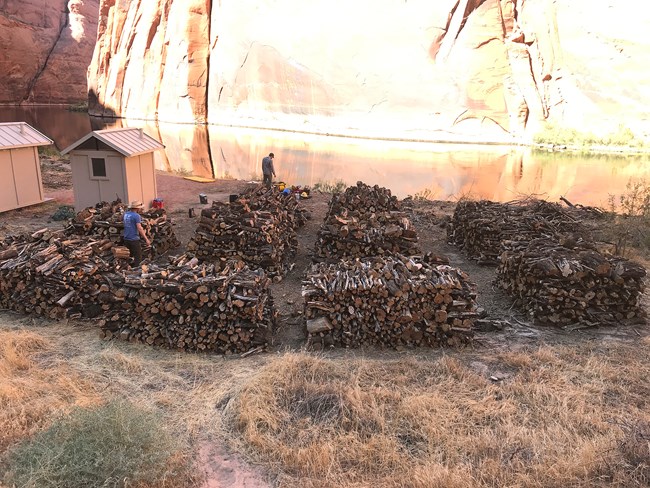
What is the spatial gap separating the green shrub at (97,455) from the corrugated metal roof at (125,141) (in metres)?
10.5

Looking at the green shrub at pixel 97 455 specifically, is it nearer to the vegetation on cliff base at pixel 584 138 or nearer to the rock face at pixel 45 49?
the vegetation on cliff base at pixel 584 138

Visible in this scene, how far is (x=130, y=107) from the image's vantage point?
60.9 metres

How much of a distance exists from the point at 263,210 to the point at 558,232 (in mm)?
7642

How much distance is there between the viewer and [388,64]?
4775cm

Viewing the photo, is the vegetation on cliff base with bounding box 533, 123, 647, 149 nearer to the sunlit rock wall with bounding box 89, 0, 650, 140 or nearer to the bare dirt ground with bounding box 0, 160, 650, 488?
the sunlit rock wall with bounding box 89, 0, 650, 140

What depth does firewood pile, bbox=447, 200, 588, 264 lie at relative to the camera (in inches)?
486

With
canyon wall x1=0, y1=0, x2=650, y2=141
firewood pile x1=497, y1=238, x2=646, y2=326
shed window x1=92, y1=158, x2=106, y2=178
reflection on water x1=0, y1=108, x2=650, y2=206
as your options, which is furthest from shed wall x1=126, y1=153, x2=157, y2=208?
canyon wall x1=0, y1=0, x2=650, y2=141

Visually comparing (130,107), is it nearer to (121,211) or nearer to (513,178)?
(513,178)

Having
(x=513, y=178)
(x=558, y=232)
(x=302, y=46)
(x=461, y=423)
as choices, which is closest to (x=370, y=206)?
(x=558, y=232)

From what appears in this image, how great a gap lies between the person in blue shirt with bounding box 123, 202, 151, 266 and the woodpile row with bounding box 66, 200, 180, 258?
2.62 feet

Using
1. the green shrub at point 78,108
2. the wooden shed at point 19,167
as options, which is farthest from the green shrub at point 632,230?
the green shrub at point 78,108

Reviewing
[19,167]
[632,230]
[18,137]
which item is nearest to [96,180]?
[19,167]

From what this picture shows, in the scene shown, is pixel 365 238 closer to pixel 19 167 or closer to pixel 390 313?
pixel 390 313

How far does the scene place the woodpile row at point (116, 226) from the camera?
1125cm
